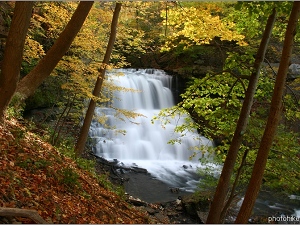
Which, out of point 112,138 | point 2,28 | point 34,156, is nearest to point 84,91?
point 2,28

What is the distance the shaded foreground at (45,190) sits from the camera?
3771 mm

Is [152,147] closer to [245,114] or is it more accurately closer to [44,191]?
[245,114]

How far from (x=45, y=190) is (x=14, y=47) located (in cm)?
225

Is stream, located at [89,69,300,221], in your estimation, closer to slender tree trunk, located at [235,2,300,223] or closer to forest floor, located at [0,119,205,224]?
forest floor, located at [0,119,205,224]

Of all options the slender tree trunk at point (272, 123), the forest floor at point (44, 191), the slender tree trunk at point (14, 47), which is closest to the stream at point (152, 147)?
the forest floor at point (44, 191)

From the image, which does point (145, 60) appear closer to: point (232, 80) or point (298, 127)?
point (298, 127)

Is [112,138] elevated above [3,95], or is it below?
below

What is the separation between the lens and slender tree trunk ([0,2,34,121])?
4281 mm

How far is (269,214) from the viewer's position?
34.0 ft

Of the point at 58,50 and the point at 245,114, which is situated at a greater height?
the point at 58,50

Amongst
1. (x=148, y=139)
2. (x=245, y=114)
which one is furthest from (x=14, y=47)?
(x=148, y=139)

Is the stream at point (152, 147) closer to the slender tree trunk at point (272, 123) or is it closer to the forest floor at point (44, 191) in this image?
the forest floor at point (44, 191)

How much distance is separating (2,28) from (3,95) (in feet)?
17.6

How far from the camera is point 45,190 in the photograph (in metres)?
4.38
